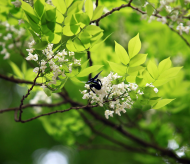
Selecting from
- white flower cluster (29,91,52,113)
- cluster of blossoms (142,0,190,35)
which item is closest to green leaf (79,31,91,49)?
cluster of blossoms (142,0,190,35)

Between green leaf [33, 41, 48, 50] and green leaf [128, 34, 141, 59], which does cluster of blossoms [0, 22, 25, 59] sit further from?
green leaf [128, 34, 141, 59]

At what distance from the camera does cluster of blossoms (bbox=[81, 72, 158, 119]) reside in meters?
0.79

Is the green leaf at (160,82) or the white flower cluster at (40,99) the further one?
the white flower cluster at (40,99)

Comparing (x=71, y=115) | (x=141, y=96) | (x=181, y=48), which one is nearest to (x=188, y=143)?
(x=181, y=48)

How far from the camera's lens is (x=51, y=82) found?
31.8 inches

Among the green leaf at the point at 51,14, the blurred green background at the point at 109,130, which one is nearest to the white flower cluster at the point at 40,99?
the blurred green background at the point at 109,130

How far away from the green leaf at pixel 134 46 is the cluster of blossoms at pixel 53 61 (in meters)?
0.24

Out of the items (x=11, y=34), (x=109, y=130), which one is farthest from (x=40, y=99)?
(x=109, y=130)

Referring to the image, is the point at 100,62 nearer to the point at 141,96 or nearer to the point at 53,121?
the point at 53,121

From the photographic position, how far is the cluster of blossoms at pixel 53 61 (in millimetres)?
774

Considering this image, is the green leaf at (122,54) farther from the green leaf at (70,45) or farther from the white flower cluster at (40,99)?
the white flower cluster at (40,99)

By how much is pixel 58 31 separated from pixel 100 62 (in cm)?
107

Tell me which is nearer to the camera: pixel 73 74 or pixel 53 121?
pixel 73 74

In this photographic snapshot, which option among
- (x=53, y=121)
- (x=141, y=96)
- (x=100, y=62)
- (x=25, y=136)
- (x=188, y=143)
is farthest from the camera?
(x=25, y=136)
